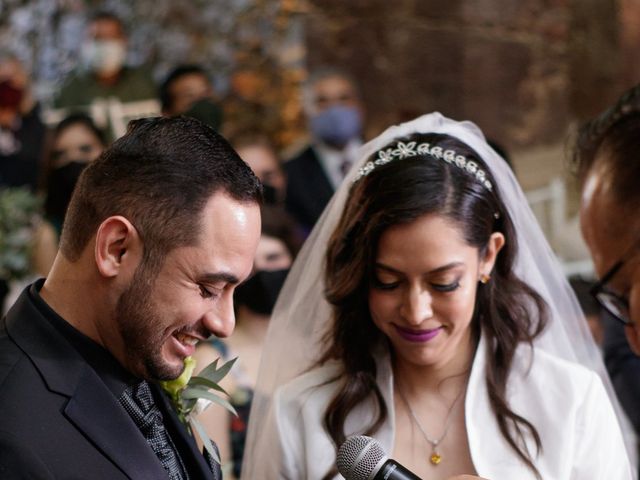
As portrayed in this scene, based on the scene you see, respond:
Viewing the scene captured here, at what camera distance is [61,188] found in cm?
497

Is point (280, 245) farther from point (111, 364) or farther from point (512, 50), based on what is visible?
point (512, 50)

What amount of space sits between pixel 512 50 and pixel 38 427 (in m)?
6.40

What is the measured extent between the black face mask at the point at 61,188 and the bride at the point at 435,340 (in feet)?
6.26

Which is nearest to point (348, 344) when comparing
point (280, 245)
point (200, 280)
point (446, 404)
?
point (446, 404)

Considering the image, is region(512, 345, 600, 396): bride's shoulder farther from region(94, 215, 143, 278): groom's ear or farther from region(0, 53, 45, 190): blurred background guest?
region(0, 53, 45, 190): blurred background guest

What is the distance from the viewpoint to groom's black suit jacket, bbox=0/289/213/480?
6.82 ft

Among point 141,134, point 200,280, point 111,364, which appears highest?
point 141,134

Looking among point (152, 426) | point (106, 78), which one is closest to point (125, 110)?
point (106, 78)

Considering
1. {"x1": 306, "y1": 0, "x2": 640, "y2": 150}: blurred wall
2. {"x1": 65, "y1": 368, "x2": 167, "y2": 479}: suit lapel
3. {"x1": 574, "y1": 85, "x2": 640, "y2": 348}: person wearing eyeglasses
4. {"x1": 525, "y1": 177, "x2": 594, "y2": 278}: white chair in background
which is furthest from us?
{"x1": 306, "y1": 0, "x2": 640, "y2": 150}: blurred wall

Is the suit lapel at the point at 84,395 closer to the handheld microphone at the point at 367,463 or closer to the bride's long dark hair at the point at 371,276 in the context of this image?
the handheld microphone at the point at 367,463

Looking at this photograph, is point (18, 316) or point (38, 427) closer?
point (38, 427)

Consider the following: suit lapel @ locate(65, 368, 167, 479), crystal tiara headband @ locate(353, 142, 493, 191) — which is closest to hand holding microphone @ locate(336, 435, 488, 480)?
suit lapel @ locate(65, 368, 167, 479)

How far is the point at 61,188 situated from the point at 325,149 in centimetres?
200

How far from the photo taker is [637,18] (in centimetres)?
760
